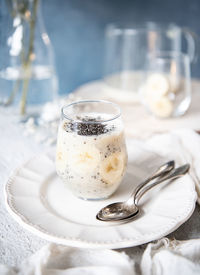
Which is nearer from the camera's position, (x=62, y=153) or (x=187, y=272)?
(x=187, y=272)

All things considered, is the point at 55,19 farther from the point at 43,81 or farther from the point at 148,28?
the point at 43,81

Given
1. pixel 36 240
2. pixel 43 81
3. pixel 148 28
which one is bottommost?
pixel 36 240

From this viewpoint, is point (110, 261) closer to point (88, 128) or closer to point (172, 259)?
point (172, 259)

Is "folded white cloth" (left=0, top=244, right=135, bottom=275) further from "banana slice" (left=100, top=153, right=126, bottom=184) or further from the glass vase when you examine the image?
the glass vase

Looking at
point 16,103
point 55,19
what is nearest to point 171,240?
point 16,103

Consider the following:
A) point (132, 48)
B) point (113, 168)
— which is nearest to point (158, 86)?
point (132, 48)

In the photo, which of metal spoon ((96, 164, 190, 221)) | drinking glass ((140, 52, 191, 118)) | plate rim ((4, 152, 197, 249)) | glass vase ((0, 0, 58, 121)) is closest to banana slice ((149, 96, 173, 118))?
drinking glass ((140, 52, 191, 118))

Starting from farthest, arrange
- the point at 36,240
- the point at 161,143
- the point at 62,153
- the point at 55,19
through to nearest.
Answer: the point at 55,19, the point at 161,143, the point at 62,153, the point at 36,240
